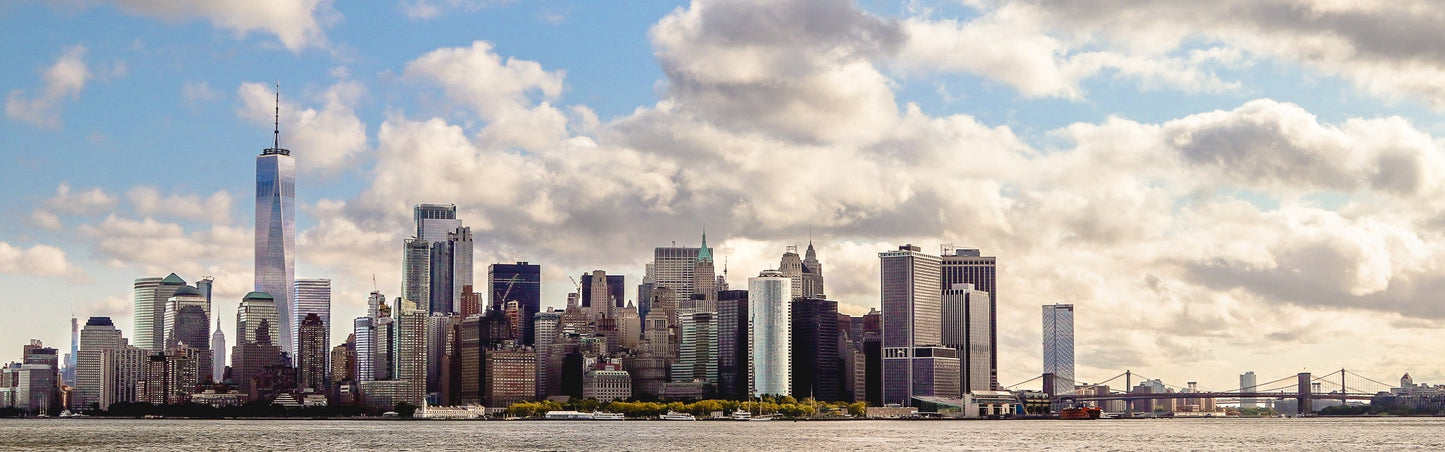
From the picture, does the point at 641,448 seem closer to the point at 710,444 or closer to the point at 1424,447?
the point at 710,444

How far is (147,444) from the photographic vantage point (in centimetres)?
18300

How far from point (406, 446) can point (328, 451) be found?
50.1 feet

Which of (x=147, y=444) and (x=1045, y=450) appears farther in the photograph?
(x=147, y=444)

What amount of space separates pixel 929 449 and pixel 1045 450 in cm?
1178

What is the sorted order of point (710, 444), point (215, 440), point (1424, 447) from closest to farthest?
1. point (1424, 447)
2. point (710, 444)
3. point (215, 440)

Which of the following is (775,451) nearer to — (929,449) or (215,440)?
(929,449)

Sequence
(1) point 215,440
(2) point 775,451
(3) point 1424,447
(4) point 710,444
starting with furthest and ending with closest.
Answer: (1) point 215,440 → (4) point 710,444 → (3) point 1424,447 → (2) point 775,451

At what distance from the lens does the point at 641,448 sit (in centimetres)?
16862

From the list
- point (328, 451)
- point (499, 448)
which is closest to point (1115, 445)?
point (499, 448)

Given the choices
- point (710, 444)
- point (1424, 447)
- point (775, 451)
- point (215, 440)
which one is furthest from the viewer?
point (215, 440)

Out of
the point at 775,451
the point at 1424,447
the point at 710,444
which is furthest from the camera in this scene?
→ the point at 710,444

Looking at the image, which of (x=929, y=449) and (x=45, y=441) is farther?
(x=45, y=441)

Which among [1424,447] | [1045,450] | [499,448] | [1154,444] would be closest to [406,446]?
[499,448]

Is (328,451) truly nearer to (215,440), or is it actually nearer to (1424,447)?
(215,440)
